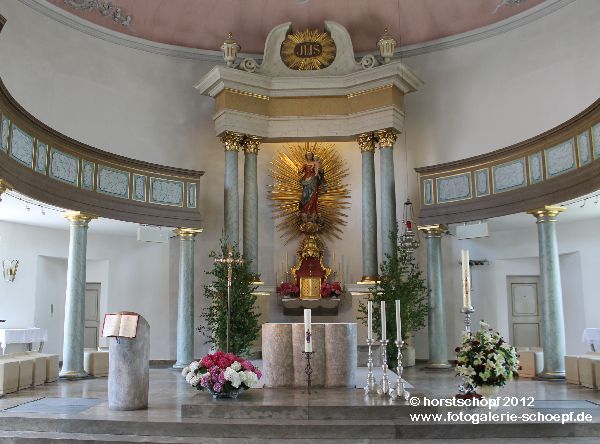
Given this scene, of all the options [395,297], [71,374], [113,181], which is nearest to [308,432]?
[395,297]

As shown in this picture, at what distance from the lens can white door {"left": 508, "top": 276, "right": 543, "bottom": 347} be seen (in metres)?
16.6

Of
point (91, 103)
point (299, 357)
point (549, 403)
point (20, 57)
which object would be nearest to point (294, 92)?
point (91, 103)

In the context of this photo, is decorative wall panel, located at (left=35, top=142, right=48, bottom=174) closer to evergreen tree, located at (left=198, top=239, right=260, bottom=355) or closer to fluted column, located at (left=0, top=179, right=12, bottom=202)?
fluted column, located at (left=0, top=179, right=12, bottom=202)

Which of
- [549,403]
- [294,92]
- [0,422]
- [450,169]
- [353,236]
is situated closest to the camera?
[0,422]

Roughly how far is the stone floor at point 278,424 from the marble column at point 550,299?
13.8 ft

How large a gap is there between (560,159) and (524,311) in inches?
227

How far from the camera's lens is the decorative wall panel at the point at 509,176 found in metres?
13.2

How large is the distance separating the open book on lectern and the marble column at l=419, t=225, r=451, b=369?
8.13 meters

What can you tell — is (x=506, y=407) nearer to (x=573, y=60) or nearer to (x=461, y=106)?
(x=573, y=60)

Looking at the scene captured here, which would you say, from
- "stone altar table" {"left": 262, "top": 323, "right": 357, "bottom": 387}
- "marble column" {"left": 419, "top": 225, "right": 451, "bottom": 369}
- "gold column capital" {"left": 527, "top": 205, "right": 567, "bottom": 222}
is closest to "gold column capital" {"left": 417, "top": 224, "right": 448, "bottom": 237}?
"marble column" {"left": 419, "top": 225, "right": 451, "bottom": 369}

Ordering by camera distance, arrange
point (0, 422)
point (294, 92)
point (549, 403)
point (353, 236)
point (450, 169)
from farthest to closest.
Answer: point (353, 236) → point (294, 92) → point (450, 169) → point (549, 403) → point (0, 422)

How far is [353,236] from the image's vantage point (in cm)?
1695

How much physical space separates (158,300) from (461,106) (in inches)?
362

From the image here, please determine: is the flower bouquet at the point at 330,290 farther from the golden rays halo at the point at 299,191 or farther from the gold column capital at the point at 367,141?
the gold column capital at the point at 367,141
